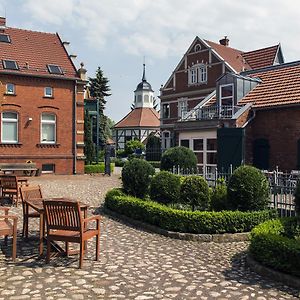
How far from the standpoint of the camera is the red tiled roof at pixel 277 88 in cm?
1947

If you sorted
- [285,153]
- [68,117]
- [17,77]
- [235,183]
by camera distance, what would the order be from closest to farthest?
[235,183], [285,153], [17,77], [68,117]

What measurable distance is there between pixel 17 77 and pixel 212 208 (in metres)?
18.4

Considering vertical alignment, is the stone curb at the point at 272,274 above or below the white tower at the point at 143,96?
below

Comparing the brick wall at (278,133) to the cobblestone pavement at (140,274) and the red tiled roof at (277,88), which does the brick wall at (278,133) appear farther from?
the cobblestone pavement at (140,274)

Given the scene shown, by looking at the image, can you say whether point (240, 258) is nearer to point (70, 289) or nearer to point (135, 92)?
point (70, 289)

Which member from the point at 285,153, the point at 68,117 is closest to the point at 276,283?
the point at 285,153

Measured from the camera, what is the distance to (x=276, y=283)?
6.07 metres

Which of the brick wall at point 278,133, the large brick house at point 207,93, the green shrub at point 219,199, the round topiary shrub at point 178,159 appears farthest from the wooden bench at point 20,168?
the green shrub at point 219,199

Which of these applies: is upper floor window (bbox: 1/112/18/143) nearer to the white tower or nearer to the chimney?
the chimney

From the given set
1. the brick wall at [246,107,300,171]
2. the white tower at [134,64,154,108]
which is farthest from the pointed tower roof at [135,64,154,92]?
the brick wall at [246,107,300,171]

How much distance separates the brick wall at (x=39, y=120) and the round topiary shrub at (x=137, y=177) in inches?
581

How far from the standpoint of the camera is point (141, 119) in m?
61.1

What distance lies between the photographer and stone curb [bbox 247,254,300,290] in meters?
5.94

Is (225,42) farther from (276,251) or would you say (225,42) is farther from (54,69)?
(276,251)
